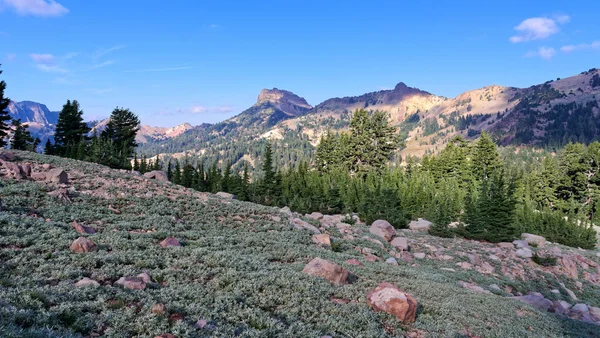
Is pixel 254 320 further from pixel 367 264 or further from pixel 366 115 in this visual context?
pixel 366 115

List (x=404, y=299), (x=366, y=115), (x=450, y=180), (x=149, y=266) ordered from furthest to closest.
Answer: (x=366, y=115)
(x=450, y=180)
(x=149, y=266)
(x=404, y=299)

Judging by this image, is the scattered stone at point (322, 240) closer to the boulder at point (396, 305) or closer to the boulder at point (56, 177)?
the boulder at point (396, 305)

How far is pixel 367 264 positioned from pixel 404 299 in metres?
6.43

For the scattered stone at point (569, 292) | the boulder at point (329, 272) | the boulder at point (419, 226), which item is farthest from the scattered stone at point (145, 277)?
the boulder at point (419, 226)

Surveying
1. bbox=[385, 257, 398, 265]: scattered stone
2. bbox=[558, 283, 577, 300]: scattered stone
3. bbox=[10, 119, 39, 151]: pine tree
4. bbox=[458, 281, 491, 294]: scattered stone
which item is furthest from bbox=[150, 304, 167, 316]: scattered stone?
bbox=[10, 119, 39, 151]: pine tree

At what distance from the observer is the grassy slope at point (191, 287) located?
7637 millimetres

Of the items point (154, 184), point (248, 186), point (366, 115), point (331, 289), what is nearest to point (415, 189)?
point (366, 115)

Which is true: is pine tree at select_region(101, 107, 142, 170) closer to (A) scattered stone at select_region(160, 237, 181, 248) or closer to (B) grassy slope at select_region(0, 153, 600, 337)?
(B) grassy slope at select_region(0, 153, 600, 337)

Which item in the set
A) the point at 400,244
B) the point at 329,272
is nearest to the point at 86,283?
the point at 329,272

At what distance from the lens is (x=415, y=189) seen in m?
61.8

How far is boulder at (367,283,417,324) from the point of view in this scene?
10.6 m

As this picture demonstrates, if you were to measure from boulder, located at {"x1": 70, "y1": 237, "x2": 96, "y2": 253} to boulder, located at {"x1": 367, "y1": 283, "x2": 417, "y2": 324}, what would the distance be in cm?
974

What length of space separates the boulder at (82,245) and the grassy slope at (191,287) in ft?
1.18

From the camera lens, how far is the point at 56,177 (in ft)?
66.5
